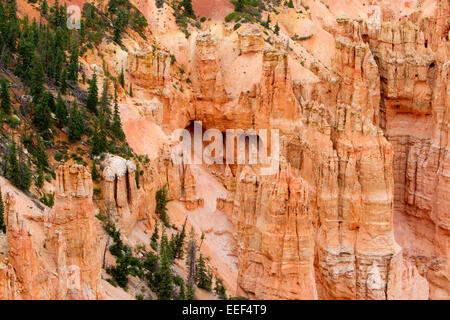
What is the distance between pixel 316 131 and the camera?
53.8m

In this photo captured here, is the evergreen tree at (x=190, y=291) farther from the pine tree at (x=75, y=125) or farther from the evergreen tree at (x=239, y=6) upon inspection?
the evergreen tree at (x=239, y=6)

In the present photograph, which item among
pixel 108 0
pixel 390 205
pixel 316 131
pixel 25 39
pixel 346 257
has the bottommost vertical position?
pixel 346 257

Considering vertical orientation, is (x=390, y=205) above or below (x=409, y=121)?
below

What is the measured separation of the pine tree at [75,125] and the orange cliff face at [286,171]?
2423 mm

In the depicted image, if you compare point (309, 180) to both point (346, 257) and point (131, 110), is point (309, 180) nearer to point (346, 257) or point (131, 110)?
point (346, 257)

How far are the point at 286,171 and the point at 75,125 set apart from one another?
1723cm

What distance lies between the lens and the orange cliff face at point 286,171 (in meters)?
38.8

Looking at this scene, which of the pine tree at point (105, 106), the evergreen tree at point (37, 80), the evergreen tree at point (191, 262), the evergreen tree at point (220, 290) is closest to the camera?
the evergreen tree at point (220, 290)

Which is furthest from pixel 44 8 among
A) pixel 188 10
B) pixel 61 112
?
pixel 188 10

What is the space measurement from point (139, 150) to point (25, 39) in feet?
36.1

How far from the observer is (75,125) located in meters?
53.3

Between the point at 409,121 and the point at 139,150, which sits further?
the point at 409,121

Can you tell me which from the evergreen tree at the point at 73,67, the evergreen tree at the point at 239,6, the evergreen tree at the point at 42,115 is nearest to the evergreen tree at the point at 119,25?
the evergreen tree at the point at 73,67

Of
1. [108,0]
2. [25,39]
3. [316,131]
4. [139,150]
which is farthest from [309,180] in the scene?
[108,0]
